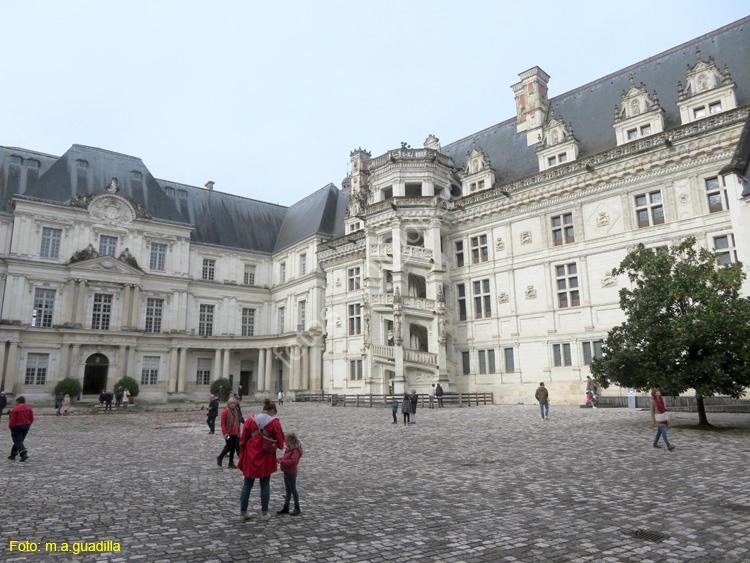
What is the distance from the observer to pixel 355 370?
41.0 metres

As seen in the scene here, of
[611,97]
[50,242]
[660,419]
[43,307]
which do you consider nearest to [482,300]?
[611,97]

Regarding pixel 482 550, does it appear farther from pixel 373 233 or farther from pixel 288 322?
pixel 288 322

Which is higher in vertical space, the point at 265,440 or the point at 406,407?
the point at 265,440

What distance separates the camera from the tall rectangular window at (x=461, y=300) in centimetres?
3556

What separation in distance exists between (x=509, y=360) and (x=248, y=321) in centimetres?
3072

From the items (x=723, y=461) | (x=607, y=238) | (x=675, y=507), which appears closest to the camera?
(x=675, y=507)

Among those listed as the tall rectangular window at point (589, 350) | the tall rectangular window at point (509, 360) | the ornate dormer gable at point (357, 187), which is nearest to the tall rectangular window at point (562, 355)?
the tall rectangular window at point (589, 350)

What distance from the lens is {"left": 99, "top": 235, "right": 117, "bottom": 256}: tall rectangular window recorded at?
4631 centimetres

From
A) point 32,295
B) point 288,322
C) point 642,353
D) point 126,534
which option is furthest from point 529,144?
point 32,295

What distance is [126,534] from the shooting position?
253 inches

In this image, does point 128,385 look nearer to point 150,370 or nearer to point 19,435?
point 150,370

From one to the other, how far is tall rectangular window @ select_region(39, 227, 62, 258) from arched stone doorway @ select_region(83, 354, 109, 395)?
9.52 metres

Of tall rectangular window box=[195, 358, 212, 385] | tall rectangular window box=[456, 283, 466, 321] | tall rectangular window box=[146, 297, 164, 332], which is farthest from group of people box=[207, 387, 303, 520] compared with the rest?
tall rectangular window box=[195, 358, 212, 385]

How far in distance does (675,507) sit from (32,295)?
4867 centimetres
